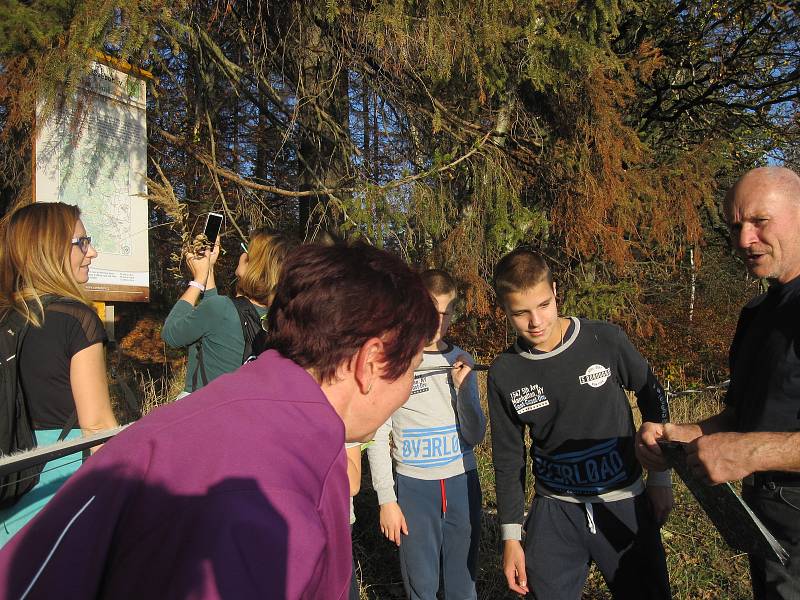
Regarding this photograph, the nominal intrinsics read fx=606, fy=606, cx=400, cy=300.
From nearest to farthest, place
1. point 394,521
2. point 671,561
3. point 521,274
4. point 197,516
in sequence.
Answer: point 197,516
point 521,274
point 394,521
point 671,561

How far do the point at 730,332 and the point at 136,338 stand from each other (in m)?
11.1

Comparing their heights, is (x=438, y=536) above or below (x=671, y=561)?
above

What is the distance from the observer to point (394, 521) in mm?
3086

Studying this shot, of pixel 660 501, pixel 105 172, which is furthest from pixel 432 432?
pixel 105 172

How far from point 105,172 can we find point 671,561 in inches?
196

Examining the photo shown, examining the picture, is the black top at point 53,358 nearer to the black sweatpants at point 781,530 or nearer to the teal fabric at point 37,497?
the teal fabric at point 37,497

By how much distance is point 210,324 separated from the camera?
3309 millimetres

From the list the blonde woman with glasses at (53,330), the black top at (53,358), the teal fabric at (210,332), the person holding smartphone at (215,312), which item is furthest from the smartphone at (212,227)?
the black top at (53,358)

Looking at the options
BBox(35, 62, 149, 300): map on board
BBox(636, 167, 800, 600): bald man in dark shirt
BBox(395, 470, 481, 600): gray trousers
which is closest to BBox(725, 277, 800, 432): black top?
BBox(636, 167, 800, 600): bald man in dark shirt

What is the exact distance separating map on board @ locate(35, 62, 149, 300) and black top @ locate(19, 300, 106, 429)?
183 cm

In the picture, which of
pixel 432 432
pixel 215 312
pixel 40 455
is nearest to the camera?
pixel 40 455

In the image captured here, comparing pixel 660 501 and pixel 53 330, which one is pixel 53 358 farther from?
pixel 660 501

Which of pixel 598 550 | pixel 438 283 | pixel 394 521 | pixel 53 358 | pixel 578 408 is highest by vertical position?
pixel 438 283

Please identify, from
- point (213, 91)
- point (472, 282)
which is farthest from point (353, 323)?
point (213, 91)
